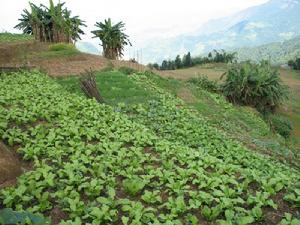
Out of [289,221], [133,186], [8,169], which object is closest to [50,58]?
[8,169]

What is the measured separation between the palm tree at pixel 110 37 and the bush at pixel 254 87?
595 inches

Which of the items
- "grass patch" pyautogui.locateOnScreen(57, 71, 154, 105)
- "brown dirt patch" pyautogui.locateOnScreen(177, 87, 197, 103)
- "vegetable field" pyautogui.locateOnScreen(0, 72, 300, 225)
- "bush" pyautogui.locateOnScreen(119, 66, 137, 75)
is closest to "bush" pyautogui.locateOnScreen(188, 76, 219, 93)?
"bush" pyautogui.locateOnScreen(119, 66, 137, 75)

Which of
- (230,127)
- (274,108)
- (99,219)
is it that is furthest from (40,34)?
(99,219)

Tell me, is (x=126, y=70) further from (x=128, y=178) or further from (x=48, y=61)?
(x=128, y=178)

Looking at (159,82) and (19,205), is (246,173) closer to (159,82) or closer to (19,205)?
(19,205)

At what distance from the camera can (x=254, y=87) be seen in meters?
34.7

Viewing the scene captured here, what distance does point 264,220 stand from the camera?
24.1 ft

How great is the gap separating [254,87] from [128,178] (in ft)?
90.7

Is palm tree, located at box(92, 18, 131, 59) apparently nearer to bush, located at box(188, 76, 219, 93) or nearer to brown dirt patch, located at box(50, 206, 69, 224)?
bush, located at box(188, 76, 219, 93)

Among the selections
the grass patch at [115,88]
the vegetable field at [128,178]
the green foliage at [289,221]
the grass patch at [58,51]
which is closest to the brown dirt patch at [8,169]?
the vegetable field at [128,178]

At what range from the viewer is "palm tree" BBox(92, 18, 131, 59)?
4528 cm

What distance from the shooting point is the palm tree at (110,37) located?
45.3 meters

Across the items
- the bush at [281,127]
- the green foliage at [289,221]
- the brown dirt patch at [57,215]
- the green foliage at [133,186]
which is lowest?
the bush at [281,127]

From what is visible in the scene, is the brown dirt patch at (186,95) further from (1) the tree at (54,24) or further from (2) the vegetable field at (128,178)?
(1) the tree at (54,24)
